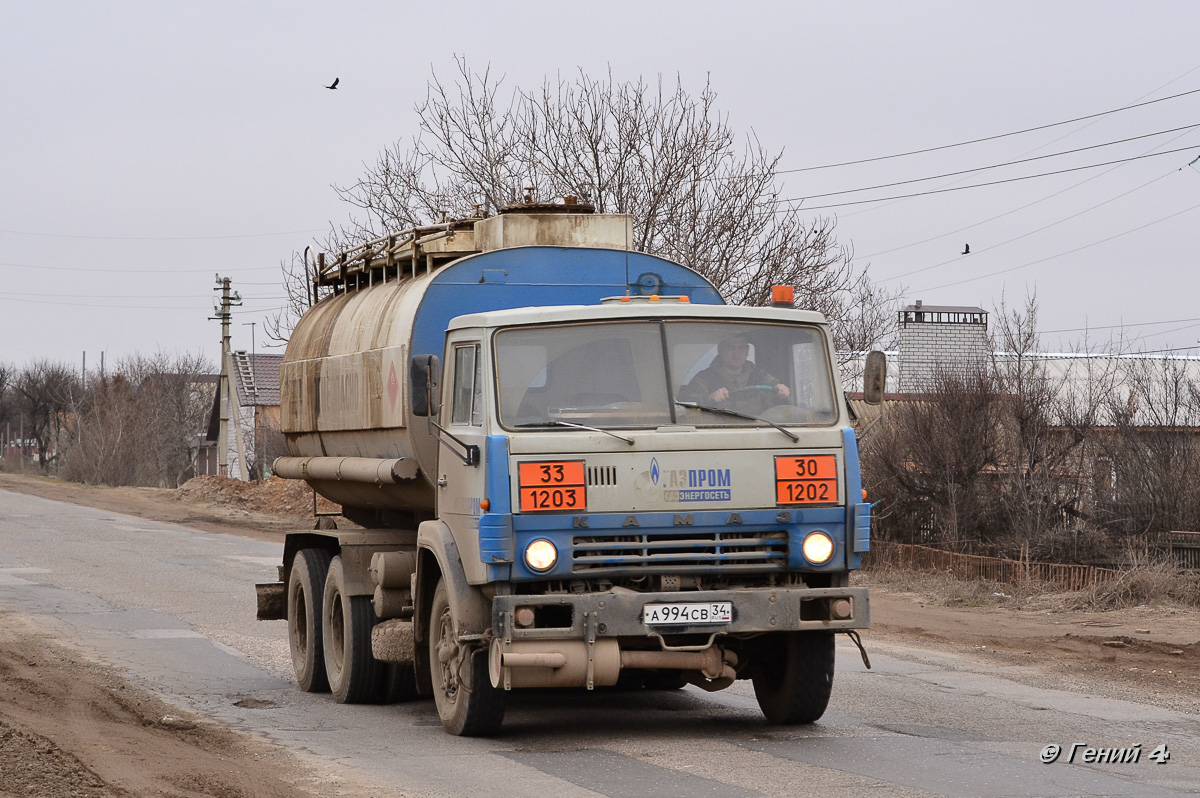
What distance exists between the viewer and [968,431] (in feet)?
80.5

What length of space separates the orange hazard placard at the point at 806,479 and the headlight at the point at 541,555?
1.37 meters

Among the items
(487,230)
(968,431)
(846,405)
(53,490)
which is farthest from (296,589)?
(53,490)

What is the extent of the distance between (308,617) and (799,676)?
4620 mm

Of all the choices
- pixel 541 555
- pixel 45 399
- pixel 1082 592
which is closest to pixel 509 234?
pixel 541 555

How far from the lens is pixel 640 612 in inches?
313

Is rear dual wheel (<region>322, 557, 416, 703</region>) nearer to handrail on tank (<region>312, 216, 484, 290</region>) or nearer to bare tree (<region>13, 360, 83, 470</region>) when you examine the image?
handrail on tank (<region>312, 216, 484, 290</region>)

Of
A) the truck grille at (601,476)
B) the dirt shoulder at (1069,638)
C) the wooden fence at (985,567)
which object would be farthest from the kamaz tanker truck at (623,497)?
the wooden fence at (985,567)

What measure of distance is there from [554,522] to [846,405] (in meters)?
2.02

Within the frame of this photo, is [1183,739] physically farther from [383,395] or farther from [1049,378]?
[1049,378]

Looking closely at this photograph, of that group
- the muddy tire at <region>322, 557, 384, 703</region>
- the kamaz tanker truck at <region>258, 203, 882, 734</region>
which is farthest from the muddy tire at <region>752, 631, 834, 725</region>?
the muddy tire at <region>322, 557, 384, 703</region>

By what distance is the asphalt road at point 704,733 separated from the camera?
716cm

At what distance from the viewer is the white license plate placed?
7.97 meters

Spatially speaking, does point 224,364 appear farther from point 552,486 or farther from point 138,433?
point 552,486

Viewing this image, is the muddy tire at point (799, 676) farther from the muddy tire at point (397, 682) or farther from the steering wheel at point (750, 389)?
the muddy tire at point (397, 682)
